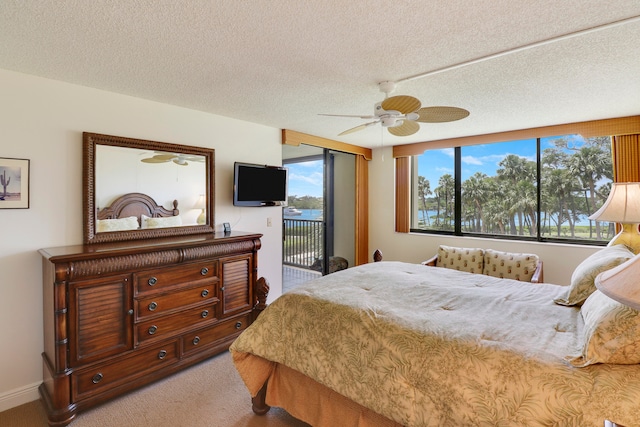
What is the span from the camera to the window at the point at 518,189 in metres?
3.74

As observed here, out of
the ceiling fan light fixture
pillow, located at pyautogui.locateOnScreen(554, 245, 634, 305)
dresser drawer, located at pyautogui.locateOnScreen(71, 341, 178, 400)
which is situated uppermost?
the ceiling fan light fixture

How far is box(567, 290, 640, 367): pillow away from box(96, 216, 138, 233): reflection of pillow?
3118 millimetres

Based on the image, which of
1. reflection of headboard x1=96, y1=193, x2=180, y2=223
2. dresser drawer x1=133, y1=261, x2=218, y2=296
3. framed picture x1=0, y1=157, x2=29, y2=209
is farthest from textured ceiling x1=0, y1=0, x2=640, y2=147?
dresser drawer x1=133, y1=261, x2=218, y2=296

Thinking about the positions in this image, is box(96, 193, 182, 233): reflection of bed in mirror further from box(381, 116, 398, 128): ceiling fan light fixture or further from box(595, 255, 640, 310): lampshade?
box(595, 255, 640, 310): lampshade

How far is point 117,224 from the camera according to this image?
2672mm

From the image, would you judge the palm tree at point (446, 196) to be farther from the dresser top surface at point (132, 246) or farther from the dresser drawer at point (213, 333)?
the dresser drawer at point (213, 333)

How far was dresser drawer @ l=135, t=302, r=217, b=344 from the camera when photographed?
2404 millimetres

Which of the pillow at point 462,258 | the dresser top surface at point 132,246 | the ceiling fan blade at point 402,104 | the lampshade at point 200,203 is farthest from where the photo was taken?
the pillow at point 462,258

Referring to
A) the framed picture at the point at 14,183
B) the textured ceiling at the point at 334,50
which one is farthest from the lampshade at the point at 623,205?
the framed picture at the point at 14,183

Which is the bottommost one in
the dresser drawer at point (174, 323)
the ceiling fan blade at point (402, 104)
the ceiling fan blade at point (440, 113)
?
the dresser drawer at point (174, 323)

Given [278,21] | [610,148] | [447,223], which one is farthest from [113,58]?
[610,148]

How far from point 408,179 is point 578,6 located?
11.7ft

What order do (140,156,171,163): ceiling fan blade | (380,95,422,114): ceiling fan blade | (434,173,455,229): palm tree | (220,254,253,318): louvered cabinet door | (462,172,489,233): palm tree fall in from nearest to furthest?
(380,95,422,114): ceiling fan blade → (140,156,171,163): ceiling fan blade → (220,254,253,318): louvered cabinet door → (462,172,489,233): palm tree → (434,173,455,229): palm tree

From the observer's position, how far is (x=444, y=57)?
6.59 feet
